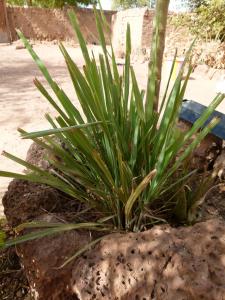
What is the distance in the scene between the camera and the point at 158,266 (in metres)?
0.81

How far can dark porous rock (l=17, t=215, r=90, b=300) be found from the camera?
3.11 ft

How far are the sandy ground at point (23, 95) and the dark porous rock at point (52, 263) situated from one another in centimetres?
89

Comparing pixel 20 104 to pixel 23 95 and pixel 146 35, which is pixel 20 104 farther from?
pixel 146 35

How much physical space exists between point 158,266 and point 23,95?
4.60m

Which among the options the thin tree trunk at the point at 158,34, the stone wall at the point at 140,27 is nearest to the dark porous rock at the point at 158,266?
the thin tree trunk at the point at 158,34

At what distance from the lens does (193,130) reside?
3.44 feet

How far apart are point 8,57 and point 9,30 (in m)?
4.24

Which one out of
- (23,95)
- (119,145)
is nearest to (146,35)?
(23,95)

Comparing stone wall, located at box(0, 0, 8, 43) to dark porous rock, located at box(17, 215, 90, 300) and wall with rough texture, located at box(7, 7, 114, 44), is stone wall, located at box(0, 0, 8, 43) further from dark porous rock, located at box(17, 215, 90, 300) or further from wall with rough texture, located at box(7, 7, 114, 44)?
dark porous rock, located at box(17, 215, 90, 300)

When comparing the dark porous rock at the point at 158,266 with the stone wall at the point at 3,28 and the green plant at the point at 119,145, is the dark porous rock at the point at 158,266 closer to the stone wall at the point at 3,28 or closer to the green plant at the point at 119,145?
the green plant at the point at 119,145

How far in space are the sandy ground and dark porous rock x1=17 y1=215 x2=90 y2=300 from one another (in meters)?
0.89

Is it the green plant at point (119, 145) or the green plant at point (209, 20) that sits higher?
the green plant at point (119, 145)

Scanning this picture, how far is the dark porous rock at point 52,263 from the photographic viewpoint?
3.11ft

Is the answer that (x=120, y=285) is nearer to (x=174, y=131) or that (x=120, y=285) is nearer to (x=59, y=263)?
(x=59, y=263)
